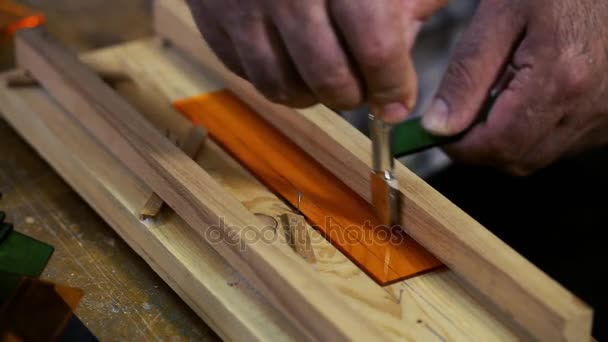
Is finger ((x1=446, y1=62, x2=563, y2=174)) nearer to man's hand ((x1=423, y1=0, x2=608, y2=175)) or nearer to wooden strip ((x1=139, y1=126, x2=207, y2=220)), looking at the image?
man's hand ((x1=423, y1=0, x2=608, y2=175))

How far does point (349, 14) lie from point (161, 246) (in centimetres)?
55

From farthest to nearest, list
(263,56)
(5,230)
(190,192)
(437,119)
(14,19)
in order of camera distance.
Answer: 1. (14,19)
2. (437,119)
3. (5,230)
4. (190,192)
5. (263,56)

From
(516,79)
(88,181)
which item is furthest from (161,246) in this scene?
(516,79)

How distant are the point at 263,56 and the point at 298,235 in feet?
1.07

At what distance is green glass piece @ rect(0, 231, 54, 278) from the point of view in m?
1.33

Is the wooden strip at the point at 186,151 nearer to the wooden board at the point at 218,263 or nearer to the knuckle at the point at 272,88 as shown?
the wooden board at the point at 218,263

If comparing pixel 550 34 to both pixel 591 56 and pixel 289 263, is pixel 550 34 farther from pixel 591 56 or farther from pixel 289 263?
pixel 289 263

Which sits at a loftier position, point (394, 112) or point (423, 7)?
point (423, 7)

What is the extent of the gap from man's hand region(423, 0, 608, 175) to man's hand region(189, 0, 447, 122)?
417mm

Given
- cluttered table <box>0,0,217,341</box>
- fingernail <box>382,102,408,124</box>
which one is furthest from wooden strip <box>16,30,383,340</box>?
fingernail <box>382,102,408,124</box>

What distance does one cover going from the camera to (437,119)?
1498 millimetres

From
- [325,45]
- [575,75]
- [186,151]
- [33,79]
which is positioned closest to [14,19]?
[33,79]

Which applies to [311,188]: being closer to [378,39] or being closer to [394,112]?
[394,112]

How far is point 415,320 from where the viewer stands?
3.84 feet
